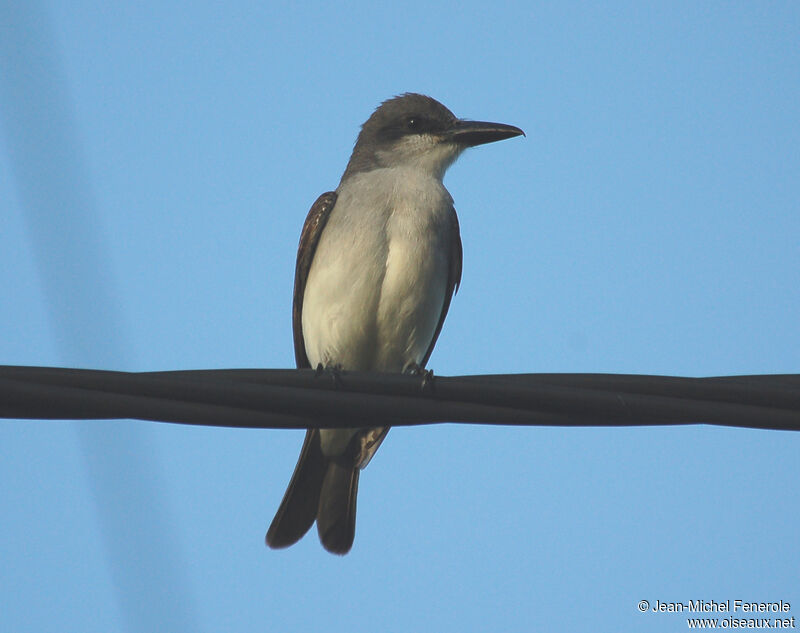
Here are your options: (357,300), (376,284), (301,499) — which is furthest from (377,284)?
(301,499)

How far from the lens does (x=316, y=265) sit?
6004 mm

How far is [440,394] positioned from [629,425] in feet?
1.84

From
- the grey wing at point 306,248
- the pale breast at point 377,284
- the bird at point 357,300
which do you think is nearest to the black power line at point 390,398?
the bird at point 357,300

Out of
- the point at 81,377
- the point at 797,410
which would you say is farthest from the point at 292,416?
the point at 797,410

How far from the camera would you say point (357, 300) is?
18.4 feet

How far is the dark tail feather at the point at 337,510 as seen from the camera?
5.71 metres

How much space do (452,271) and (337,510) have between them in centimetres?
167

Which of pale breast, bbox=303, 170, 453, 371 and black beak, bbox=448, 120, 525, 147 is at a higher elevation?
black beak, bbox=448, 120, 525, 147

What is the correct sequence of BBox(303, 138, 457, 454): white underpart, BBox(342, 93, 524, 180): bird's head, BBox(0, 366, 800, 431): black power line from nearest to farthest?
1. BBox(0, 366, 800, 431): black power line
2. BBox(303, 138, 457, 454): white underpart
3. BBox(342, 93, 524, 180): bird's head

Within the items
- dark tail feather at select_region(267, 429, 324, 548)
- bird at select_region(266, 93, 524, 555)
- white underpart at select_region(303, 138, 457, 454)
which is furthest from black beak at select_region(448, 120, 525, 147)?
dark tail feather at select_region(267, 429, 324, 548)

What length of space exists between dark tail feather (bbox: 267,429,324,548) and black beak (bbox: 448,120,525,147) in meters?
2.56

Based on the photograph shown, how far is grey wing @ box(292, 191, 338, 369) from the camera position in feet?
20.5

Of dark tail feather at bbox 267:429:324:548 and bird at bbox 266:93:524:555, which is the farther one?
bird at bbox 266:93:524:555

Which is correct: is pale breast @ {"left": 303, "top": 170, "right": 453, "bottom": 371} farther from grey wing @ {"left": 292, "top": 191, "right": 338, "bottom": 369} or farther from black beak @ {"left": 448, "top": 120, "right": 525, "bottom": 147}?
black beak @ {"left": 448, "top": 120, "right": 525, "bottom": 147}
